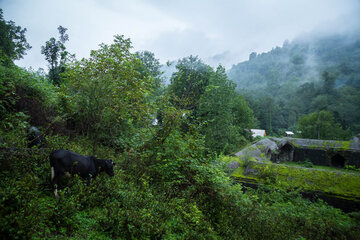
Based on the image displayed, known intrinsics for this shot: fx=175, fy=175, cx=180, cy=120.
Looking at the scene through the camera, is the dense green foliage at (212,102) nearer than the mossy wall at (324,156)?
Yes

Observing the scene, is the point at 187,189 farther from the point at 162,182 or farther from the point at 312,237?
the point at 312,237

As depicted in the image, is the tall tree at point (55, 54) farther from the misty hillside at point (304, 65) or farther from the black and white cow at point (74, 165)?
the misty hillside at point (304, 65)

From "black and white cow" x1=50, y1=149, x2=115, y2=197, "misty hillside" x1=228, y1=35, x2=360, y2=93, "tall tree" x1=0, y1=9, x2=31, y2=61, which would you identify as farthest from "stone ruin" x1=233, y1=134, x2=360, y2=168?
"misty hillside" x1=228, y1=35, x2=360, y2=93

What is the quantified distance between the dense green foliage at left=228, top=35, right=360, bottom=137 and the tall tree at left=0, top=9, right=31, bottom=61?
4147cm

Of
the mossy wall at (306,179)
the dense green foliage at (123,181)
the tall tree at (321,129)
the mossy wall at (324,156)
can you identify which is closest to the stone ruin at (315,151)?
the mossy wall at (324,156)

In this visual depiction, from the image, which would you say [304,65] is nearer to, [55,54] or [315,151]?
[315,151]

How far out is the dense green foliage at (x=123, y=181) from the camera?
13.0ft

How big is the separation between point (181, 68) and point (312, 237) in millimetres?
23495

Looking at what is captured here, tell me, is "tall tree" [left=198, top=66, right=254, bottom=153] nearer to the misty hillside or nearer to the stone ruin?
the stone ruin

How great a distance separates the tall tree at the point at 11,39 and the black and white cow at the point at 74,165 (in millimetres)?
16675

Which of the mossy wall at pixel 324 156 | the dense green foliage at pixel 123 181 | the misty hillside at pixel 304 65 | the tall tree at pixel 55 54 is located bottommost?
the mossy wall at pixel 324 156

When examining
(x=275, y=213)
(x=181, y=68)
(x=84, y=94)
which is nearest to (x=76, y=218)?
(x=84, y=94)

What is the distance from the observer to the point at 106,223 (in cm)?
409

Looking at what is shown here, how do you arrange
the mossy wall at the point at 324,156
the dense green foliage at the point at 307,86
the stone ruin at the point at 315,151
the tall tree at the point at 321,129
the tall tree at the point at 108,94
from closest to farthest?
the tall tree at the point at 108,94 → the mossy wall at the point at 324,156 → the stone ruin at the point at 315,151 → the tall tree at the point at 321,129 → the dense green foliage at the point at 307,86
